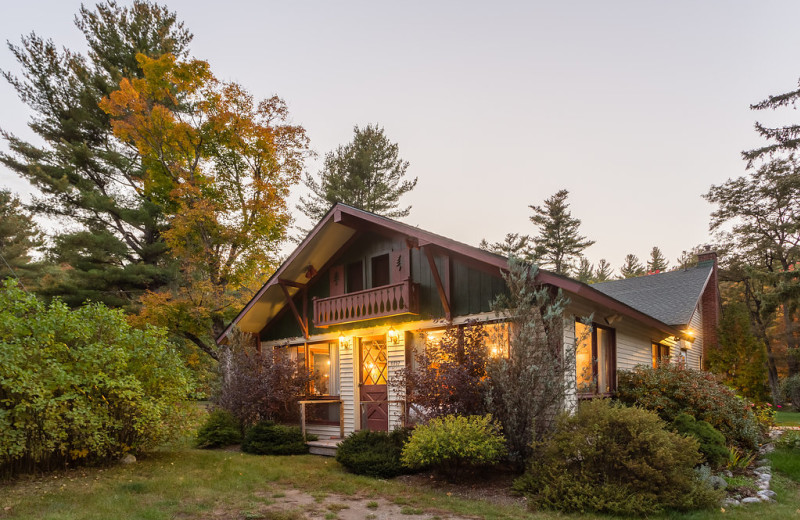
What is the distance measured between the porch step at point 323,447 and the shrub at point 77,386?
2973 mm

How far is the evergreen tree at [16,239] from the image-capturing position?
25797 millimetres

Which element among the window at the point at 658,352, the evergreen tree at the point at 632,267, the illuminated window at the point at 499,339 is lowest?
the window at the point at 658,352

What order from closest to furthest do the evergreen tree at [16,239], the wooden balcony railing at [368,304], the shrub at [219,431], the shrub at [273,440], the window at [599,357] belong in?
the wooden balcony railing at [368,304] < the shrub at [273,440] < the window at [599,357] < the shrub at [219,431] < the evergreen tree at [16,239]

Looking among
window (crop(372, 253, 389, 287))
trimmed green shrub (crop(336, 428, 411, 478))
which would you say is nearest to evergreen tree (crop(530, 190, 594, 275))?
window (crop(372, 253, 389, 287))

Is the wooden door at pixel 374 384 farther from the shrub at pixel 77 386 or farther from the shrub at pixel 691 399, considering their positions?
the shrub at pixel 691 399

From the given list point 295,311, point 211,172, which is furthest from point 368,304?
point 211,172

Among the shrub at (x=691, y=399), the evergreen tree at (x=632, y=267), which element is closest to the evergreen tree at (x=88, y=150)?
the shrub at (x=691, y=399)

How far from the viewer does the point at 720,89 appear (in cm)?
1617

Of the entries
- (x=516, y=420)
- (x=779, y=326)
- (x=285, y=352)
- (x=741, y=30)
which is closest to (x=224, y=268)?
Result: (x=285, y=352)

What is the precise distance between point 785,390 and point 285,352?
23.7m

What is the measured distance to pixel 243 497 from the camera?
7035mm

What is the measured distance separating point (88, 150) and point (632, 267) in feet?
153

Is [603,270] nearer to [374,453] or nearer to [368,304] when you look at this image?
[368,304]

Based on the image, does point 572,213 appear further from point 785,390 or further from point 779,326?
point 785,390
